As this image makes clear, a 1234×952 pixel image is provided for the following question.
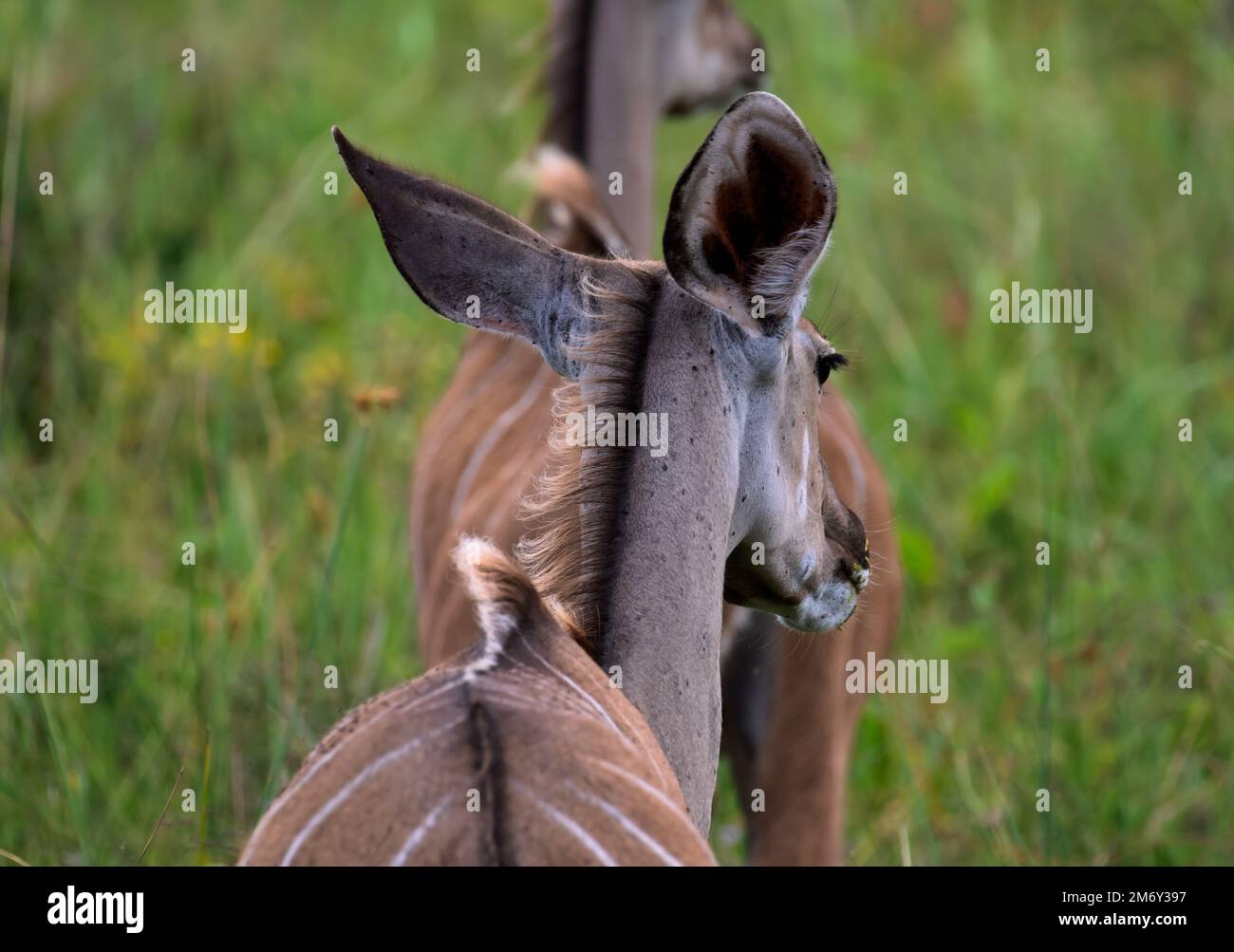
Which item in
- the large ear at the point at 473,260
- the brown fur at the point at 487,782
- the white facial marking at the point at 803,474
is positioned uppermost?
the large ear at the point at 473,260

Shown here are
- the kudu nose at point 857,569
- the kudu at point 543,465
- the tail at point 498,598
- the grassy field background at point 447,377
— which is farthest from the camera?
the grassy field background at point 447,377

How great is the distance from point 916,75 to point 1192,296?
2218 mm

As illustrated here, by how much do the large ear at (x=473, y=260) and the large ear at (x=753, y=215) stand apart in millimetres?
170

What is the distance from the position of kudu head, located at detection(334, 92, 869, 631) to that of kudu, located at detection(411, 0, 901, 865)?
0.72 m

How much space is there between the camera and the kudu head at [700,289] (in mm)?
2148

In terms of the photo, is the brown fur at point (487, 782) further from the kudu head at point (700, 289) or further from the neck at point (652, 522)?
the kudu head at point (700, 289)

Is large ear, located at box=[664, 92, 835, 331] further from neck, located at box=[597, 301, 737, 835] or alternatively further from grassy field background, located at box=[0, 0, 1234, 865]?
grassy field background, located at box=[0, 0, 1234, 865]

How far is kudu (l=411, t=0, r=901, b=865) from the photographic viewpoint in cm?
335

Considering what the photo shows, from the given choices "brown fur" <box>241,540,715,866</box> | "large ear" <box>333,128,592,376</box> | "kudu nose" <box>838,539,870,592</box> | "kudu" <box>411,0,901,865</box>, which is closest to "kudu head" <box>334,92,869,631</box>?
"large ear" <box>333,128,592,376</box>

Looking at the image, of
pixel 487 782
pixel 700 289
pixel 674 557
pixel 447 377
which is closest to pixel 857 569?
pixel 674 557

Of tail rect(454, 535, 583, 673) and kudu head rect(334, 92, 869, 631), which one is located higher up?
kudu head rect(334, 92, 869, 631)

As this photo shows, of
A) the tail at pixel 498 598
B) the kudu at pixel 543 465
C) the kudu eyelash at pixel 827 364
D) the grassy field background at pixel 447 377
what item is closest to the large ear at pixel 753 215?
the kudu eyelash at pixel 827 364

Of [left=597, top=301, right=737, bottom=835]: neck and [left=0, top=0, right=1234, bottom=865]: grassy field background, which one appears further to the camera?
[left=0, top=0, right=1234, bottom=865]: grassy field background

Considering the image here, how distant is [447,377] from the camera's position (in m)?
5.02
